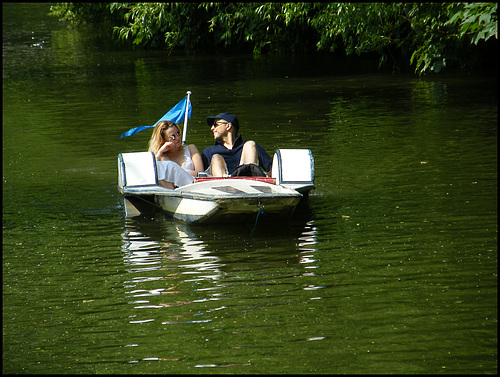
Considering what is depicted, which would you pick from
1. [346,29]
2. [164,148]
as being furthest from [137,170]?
[346,29]

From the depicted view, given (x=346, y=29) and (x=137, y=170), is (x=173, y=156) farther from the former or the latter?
(x=346, y=29)

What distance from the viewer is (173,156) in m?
10.3

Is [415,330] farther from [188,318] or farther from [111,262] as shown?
[111,262]

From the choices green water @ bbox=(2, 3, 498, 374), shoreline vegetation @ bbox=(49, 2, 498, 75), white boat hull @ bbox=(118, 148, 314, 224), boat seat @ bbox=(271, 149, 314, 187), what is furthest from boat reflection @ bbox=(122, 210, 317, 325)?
shoreline vegetation @ bbox=(49, 2, 498, 75)

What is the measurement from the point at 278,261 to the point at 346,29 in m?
15.4

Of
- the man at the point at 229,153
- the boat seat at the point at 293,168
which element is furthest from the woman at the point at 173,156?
the boat seat at the point at 293,168

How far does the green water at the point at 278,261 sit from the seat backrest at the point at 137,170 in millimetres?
499

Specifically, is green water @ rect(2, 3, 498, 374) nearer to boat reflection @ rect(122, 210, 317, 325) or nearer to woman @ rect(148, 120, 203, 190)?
boat reflection @ rect(122, 210, 317, 325)

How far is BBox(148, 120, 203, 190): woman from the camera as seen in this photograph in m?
9.81

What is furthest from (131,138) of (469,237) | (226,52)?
(226,52)

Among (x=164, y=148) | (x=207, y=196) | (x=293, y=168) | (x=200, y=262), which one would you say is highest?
(x=164, y=148)

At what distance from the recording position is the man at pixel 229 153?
9930 mm

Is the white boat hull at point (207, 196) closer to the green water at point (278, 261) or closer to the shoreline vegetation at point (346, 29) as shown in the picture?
the green water at point (278, 261)

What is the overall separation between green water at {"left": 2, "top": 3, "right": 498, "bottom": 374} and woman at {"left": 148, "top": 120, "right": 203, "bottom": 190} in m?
0.56
